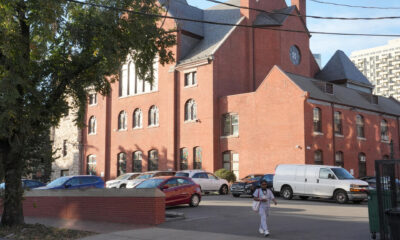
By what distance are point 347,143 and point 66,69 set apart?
2575cm

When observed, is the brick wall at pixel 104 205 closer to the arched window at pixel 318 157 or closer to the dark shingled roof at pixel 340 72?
the arched window at pixel 318 157

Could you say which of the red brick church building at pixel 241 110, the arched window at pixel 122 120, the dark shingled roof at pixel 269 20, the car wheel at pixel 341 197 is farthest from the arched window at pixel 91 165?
the car wheel at pixel 341 197

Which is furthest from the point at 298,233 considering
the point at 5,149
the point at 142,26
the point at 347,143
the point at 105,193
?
the point at 347,143

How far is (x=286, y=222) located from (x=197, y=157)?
2305 centimetres

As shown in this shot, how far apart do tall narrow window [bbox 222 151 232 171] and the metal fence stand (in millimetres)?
25478

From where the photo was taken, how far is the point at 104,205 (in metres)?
15.6

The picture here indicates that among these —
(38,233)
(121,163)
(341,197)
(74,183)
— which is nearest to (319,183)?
(341,197)

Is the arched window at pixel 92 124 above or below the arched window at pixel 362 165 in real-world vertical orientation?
above

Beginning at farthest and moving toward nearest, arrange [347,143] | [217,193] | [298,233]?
[347,143] < [217,193] < [298,233]

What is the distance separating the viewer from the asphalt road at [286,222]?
12062 millimetres

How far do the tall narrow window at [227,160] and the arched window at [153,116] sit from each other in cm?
818

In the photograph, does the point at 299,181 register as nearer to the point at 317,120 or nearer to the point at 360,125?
the point at 317,120

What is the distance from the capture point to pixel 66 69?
14961 millimetres

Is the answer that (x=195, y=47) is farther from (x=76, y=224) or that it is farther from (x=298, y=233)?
(x=298, y=233)
